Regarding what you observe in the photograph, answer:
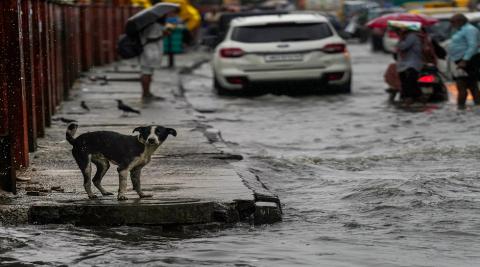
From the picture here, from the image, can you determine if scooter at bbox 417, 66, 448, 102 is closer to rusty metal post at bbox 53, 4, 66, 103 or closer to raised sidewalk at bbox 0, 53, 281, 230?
rusty metal post at bbox 53, 4, 66, 103

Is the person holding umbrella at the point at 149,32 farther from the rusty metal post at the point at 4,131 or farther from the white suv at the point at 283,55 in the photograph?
the rusty metal post at the point at 4,131

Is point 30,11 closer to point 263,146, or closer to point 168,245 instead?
point 263,146

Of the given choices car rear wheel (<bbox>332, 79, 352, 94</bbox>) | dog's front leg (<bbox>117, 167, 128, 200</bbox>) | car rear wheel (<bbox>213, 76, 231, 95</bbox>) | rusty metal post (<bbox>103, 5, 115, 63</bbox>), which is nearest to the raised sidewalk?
dog's front leg (<bbox>117, 167, 128, 200</bbox>)

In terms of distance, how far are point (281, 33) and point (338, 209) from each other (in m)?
14.1

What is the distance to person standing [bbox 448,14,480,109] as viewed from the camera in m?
21.6

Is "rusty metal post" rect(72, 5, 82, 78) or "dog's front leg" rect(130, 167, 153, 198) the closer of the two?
"dog's front leg" rect(130, 167, 153, 198)

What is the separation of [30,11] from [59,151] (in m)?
1.54

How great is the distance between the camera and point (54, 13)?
19.4 meters

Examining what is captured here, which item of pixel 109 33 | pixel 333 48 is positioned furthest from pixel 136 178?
pixel 109 33

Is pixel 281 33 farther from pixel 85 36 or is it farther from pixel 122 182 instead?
pixel 122 182

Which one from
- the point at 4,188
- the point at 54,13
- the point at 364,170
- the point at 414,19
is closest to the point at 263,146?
the point at 364,170

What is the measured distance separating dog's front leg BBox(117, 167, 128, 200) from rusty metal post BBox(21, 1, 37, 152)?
391 cm

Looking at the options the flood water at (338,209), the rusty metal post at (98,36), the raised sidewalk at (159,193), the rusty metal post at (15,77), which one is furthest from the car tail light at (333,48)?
the rusty metal post at (15,77)

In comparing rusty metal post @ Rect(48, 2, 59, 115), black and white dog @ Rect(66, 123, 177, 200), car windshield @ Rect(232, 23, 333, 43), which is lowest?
car windshield @ Rect(232, 23, 333, 43)
